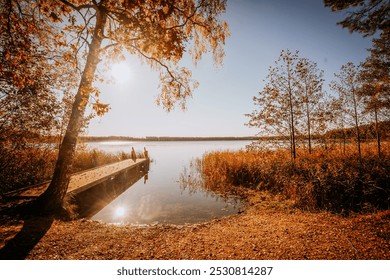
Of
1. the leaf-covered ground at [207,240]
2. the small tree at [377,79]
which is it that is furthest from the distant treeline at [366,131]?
the leaf-covered ground at [207,240]

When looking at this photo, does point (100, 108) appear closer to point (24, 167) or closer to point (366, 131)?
point (24, 167)

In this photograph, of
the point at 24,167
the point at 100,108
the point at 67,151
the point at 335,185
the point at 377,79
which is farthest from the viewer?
the point at 377,79

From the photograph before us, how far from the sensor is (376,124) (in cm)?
1620

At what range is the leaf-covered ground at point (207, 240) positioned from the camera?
3754mm

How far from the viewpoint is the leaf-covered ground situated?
375 centimetres

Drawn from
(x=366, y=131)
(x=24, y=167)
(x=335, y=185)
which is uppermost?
(x=366, y=131)

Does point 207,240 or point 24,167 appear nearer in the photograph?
point 207,240

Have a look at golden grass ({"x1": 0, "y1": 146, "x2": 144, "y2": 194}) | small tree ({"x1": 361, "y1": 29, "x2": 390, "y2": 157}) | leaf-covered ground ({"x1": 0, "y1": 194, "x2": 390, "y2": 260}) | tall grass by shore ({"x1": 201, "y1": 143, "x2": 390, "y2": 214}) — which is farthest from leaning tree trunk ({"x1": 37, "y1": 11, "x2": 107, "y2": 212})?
small tree ({"x1": 361, "y1": 29, "x2": 390, "y2": 157})

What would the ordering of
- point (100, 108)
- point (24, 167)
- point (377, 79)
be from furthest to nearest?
1. point (377, 79)
2. point (24, 167)
3. point (100, 108)

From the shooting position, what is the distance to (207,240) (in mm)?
4641

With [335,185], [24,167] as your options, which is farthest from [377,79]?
[24,167]

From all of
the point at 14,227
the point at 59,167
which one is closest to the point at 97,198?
the point at 59,167
